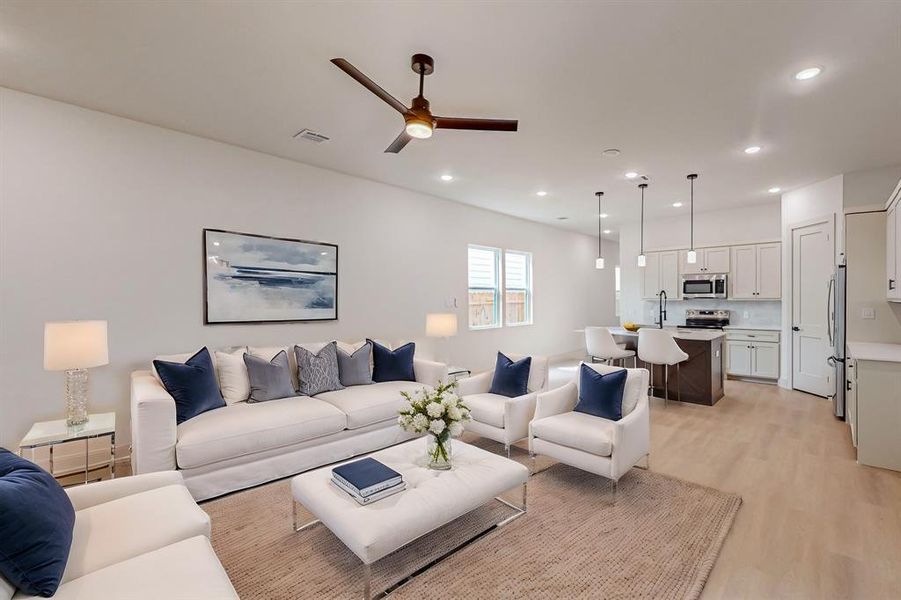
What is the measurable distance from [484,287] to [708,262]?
13.0ft

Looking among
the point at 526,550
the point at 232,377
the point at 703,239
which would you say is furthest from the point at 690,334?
the point at 232,377

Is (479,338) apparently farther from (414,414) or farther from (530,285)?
(414,414)

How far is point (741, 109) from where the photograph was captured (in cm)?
320

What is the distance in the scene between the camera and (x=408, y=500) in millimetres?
2039

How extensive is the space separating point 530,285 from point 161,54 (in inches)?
249

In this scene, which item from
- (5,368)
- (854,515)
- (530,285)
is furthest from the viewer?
(530,285)

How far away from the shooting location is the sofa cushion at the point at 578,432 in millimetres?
2764

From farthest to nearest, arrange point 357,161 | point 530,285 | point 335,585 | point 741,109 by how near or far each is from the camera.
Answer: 1. point 530,285
2. point 357,161
3. point 741,109
4. point 335,585

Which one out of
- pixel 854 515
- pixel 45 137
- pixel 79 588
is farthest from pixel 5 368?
pixel 854 515

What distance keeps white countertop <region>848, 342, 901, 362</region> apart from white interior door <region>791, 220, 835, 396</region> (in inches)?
47.1

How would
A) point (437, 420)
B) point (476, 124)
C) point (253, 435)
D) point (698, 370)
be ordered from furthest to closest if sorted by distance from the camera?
point (698, 370)
point (253, 435)
point (476, 124)
point (437, 420)

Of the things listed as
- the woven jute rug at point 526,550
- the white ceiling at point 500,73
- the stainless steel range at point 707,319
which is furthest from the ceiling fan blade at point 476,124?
the stainless steel range at point 707,319

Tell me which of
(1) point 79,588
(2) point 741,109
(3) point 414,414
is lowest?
(1) point 79,588

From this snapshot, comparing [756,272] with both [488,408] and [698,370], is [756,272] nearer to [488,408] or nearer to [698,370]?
[698,370]
